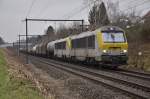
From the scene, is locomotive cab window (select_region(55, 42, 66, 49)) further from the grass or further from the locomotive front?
the grass

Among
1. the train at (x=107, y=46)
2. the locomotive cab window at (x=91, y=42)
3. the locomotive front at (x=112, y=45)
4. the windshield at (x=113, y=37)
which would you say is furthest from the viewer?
the locomotive cab window at (x=91, y=42)

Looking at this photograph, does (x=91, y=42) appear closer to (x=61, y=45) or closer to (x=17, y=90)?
(x=17, y=90)

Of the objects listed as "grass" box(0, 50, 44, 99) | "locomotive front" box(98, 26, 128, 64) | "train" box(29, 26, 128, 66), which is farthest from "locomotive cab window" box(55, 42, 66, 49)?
"grass" box(0, 50, 44, 99)

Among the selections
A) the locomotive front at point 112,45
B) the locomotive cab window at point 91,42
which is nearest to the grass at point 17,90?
the locomotive front at point 112,45

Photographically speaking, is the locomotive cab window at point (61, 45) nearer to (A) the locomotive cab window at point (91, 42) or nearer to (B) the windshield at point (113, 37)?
(A) the locomotive cab window at point (91, 42)

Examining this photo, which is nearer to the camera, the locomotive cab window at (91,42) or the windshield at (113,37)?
the windshield at (113,37)

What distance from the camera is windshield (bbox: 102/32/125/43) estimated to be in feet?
103

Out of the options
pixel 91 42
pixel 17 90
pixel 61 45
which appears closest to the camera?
pixel 17 90

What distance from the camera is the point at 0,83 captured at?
16797mm

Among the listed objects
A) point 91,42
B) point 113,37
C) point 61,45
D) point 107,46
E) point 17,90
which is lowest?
point 17,90

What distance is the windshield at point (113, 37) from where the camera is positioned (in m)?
31.5

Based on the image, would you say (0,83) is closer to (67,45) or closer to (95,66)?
(95,66)

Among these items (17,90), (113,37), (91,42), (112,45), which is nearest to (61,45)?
(91,42)

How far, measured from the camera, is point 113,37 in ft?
104
